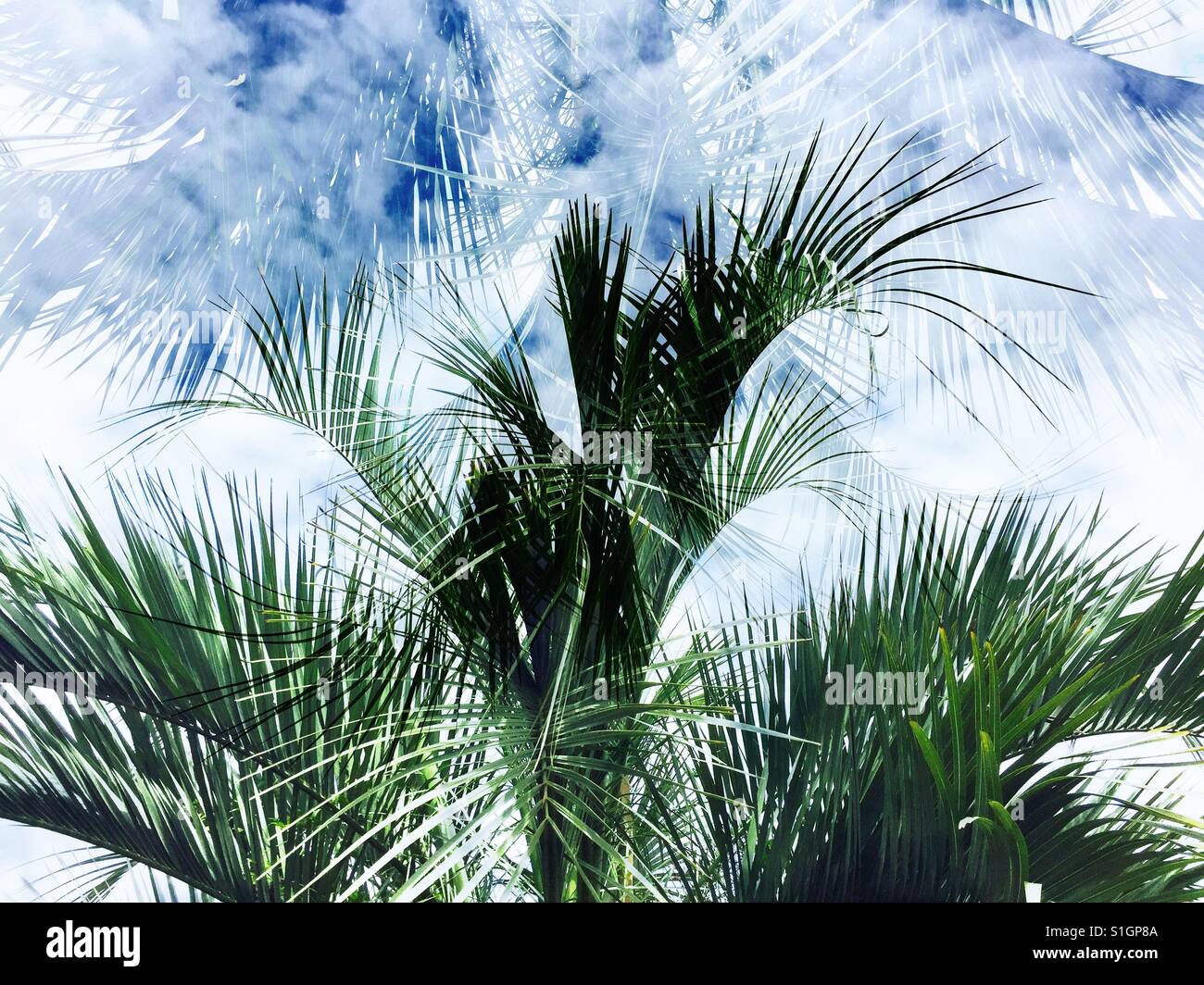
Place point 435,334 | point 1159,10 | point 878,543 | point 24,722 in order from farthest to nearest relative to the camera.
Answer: point 1159,10 < point 878,543 < point 24,722 < point 435,334

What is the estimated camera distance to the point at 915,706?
2.00 meters

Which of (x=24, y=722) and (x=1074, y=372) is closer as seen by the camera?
(x=24, y=722)

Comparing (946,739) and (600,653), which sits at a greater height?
(600,653)

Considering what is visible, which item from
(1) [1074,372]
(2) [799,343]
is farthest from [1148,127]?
(2) [799,343]

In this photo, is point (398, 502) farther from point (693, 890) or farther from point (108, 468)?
point (693, 890)

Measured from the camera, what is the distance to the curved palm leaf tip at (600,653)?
1.84 metres

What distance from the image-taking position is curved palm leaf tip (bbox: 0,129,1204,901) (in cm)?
184

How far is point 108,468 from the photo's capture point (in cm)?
235

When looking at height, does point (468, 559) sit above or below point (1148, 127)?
below

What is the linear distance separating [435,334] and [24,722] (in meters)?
1.33

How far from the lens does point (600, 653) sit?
194 centimetres

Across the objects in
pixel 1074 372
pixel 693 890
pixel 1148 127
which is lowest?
pixel 693 890
